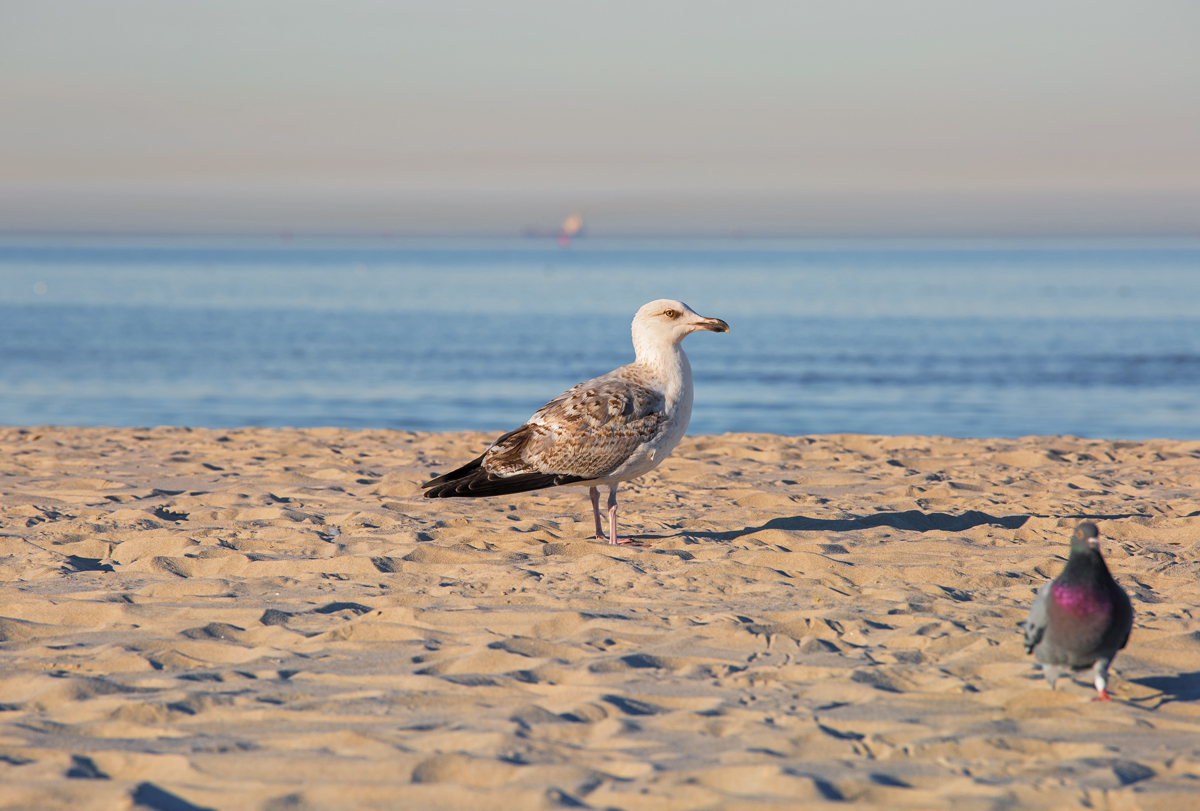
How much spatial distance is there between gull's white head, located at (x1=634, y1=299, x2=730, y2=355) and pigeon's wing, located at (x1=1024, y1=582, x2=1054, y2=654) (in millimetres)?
2923

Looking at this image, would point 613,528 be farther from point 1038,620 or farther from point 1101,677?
point 1101,677

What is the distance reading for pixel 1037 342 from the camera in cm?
3297

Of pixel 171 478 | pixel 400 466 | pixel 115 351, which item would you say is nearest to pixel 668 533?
pixel 400 466

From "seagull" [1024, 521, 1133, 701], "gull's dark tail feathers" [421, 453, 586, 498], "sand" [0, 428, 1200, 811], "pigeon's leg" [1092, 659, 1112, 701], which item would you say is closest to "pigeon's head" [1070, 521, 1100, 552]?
"seagull" [1024, 521, 1133, 701]

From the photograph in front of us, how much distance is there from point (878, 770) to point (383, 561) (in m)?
3.38

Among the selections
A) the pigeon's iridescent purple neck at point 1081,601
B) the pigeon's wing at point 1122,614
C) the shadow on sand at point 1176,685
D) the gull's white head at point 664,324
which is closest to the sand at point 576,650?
the shadow on sand at point 1176,685

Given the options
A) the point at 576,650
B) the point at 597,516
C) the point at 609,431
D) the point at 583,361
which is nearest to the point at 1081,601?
the point at 576,650

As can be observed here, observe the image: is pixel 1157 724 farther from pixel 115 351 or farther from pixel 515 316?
pixel 515 316

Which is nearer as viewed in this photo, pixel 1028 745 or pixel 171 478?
pixel 1028 745

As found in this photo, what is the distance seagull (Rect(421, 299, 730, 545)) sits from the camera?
630 cm

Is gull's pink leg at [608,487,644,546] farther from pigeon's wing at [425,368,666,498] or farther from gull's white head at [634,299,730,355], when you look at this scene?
gull's white head at [634,299,730,355]

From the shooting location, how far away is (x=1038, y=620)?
3.97 meters

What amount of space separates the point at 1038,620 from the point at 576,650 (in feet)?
6.04

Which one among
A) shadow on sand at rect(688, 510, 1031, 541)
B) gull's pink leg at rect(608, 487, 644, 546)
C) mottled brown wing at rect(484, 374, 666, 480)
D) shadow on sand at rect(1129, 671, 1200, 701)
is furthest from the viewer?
shadow on sand at rect(688, 510, 1031, 541)
